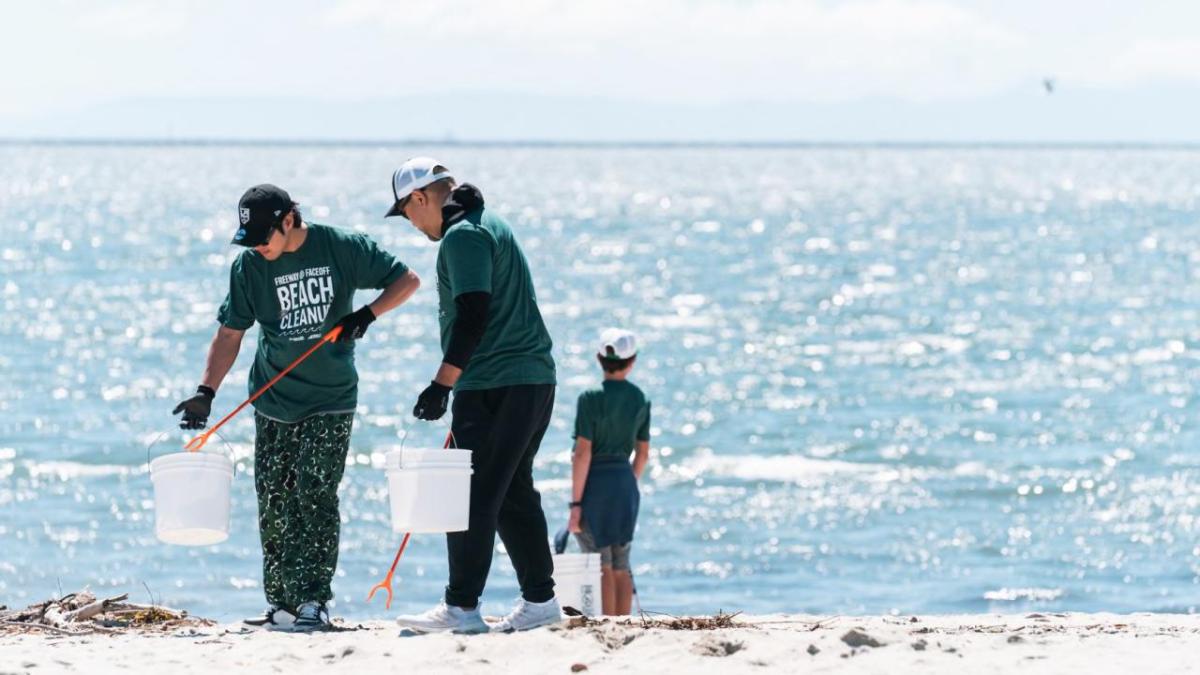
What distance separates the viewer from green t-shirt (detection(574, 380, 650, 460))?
953 centimetres

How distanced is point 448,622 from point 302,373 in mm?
1108

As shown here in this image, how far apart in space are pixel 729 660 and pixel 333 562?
5.61 feet

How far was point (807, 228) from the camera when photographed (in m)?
69.6

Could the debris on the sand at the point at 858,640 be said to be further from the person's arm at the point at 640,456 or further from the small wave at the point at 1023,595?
the small wave at the point at 1023,595

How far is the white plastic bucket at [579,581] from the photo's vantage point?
880 cm

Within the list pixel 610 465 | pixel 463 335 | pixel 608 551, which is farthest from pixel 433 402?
pixel 608 551

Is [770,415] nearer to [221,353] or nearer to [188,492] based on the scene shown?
[221,353]

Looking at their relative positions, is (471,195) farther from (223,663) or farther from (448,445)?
(223,663)

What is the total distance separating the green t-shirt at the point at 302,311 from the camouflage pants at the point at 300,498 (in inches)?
3.2

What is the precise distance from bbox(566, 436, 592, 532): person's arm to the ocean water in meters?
2.03

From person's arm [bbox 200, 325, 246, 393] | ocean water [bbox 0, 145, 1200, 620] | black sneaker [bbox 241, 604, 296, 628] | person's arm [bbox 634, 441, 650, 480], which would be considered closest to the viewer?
person's arm [bbox 200, 325, 246, 393]

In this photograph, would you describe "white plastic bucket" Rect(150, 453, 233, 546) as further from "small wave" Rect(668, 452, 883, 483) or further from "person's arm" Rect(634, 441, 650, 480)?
"small wave" Rect(668, 452, 883, 483)

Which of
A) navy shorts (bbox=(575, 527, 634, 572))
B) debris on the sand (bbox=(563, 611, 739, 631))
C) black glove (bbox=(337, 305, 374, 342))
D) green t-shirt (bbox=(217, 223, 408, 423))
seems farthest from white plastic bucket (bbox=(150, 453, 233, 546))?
navy shorts (bbox=(575, 527, 634, 572))

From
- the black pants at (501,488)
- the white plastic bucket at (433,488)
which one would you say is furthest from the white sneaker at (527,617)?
the white plastic bucket at (433,488)
